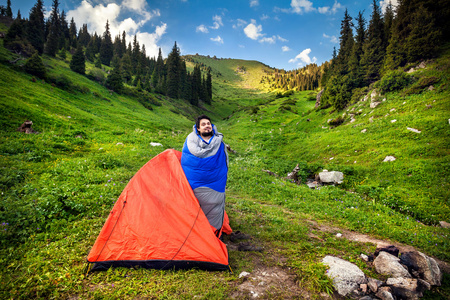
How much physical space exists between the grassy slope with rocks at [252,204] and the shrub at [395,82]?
0.81m

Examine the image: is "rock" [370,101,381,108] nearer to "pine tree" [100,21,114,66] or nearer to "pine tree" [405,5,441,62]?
"pine tree" [405,5,441,62]

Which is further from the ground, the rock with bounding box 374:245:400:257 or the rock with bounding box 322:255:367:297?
the rock with bounding box 374:245:400:257

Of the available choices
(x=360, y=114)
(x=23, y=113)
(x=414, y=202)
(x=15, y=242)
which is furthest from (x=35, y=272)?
(x=360, y=114)

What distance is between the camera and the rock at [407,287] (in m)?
3.29

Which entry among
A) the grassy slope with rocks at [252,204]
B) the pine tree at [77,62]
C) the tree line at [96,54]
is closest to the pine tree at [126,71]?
the tree line at [96,54]

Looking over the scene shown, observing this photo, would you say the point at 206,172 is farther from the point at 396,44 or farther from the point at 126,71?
the point at 126,71

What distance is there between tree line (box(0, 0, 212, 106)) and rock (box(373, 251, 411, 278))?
38.7 meters

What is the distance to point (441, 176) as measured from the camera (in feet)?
27.0

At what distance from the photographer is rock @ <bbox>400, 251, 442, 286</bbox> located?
3.65 meters

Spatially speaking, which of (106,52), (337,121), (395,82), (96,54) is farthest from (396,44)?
(96,54)

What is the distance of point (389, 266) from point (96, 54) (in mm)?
99790

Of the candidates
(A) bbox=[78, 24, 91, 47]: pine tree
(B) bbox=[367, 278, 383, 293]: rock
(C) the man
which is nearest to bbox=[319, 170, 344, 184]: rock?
(B) bbox=[367, 278, 383, 293]: rock

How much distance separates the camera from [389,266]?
3.88 metres

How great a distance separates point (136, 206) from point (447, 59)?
2381cm
